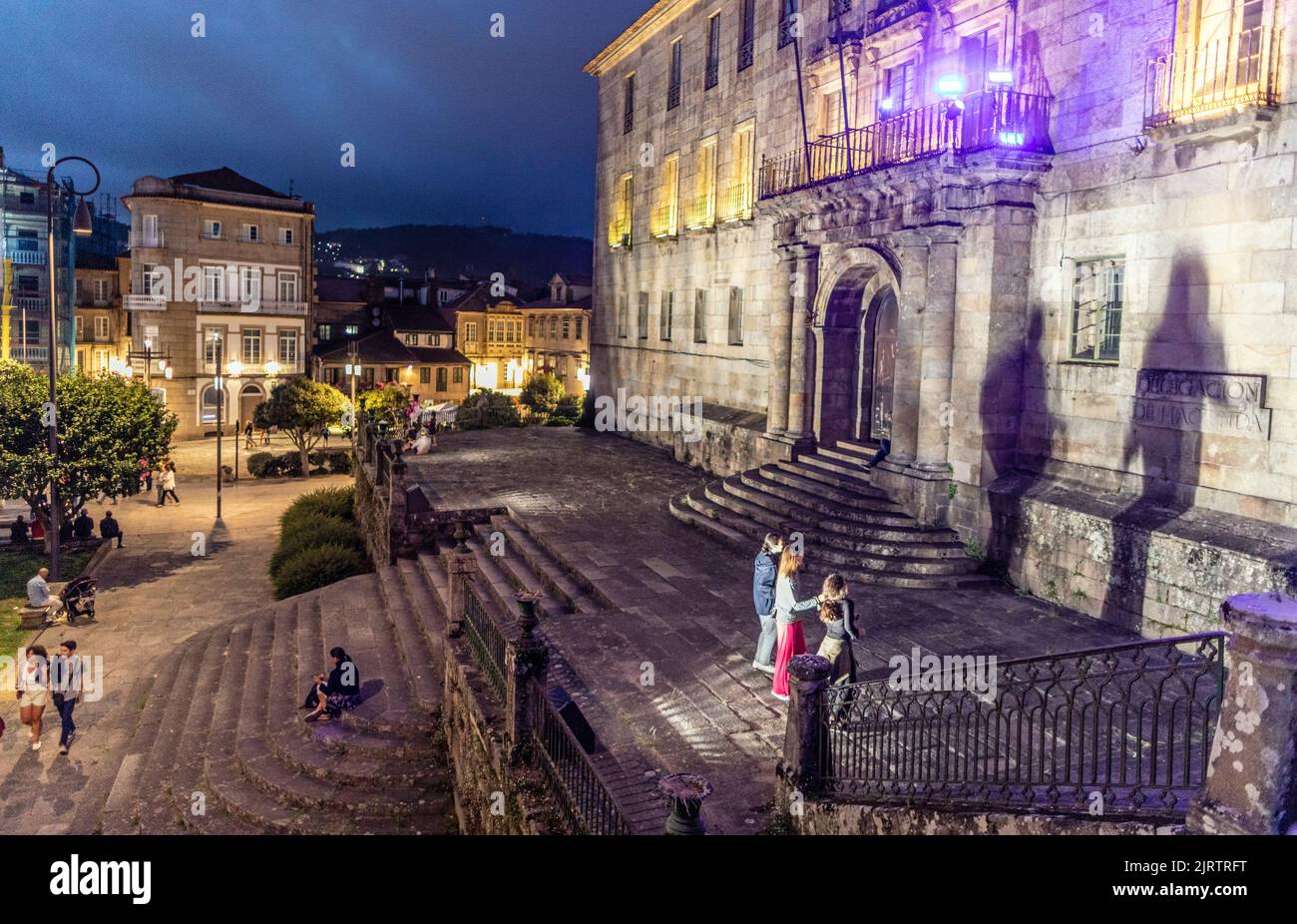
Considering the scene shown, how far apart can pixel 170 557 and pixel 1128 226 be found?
22.6 metres

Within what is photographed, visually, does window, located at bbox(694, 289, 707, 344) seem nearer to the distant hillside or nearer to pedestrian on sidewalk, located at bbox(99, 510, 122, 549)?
pedestrian on sidewalk, located at bbox(99, 510, 122, 549)

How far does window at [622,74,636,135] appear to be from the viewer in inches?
1195

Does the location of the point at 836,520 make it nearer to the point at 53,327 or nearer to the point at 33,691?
the point at 33,691

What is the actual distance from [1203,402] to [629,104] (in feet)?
78.3

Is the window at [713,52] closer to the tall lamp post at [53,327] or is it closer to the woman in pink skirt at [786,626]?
the tall lamp post at [53,327]

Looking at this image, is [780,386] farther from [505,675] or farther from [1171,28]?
[505,675]

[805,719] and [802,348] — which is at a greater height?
[802,348]

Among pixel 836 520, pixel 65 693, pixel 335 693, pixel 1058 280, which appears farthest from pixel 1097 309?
pixel 65 693

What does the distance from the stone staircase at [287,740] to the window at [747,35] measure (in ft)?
50.1

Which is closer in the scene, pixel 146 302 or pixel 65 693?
pixel 65 693

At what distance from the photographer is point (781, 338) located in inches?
744

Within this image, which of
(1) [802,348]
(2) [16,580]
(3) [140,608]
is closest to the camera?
(1) [802,348]

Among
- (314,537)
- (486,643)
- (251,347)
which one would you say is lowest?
(314,537)

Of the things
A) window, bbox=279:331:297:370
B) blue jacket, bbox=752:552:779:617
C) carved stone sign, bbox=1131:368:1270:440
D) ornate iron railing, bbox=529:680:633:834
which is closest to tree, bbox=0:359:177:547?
ornate iron railing, bbox=529:680:633:834
